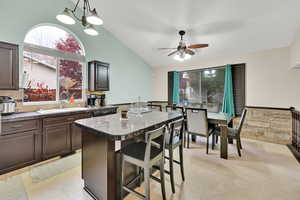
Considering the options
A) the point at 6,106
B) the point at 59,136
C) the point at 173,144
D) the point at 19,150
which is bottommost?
the point at 19,150

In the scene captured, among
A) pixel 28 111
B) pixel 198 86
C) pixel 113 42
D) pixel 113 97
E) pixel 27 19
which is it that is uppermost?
pixel 113 42

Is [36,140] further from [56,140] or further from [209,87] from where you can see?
[209,87]

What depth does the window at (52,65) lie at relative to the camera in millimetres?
2916

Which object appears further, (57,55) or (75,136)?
(57,55)

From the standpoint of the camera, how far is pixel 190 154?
117 inches

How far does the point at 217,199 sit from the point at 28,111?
12.1ft

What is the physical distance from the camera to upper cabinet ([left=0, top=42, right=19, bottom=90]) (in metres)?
2.25

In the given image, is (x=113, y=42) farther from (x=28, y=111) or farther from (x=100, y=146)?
(x=100, y=146)

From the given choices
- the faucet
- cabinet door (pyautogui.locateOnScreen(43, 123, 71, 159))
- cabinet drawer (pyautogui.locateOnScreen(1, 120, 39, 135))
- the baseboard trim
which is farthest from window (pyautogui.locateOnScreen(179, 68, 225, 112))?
cabinet drawer (pyautogui.locateOnScreen(1, 120, 39, 135))

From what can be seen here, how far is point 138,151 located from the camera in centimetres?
157

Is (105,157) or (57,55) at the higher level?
(57,55)

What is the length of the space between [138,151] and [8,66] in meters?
2.69

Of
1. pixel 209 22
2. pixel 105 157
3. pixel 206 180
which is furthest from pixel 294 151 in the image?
pixel 105 157

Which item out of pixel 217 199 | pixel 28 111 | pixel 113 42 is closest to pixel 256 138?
pixel 217 199
